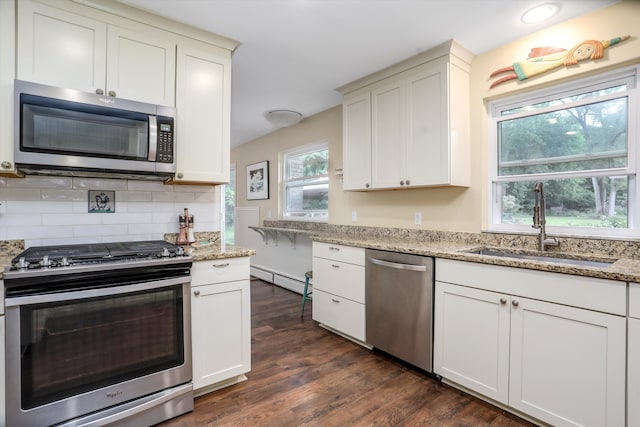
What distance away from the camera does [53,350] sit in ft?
4.88

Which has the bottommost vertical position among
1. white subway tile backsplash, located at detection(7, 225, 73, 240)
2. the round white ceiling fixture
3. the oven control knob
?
the oven control knob

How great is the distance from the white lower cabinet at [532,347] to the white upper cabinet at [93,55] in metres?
2.27

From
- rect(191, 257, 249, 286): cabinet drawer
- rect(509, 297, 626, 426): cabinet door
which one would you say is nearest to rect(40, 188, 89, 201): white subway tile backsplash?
rect(191, 257, 249, 286): cabinet drawer

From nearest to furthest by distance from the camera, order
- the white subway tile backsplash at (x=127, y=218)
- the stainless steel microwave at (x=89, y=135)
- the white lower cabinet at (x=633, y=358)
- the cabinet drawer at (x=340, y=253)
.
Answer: the white lower cabinet at (x=633, y=358), the stainless steel microwave at (x=89, y=135), the white subway tile backsplash at (x=127, y=218), the cabinet drawer at (x=340, y=253)

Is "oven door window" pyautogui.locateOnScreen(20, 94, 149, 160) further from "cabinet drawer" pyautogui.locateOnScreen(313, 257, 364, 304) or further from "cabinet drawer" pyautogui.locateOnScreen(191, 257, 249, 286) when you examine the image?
"cabinet drawer" pyautogui.locateOnScreen(313, 257, 364, 304)

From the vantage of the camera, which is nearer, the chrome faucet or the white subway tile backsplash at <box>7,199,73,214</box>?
the white subway tile backsplash at <box>7,199,73,214</box>

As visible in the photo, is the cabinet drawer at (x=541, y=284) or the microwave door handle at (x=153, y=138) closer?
the cabinet drawer at (x=541, y=284)

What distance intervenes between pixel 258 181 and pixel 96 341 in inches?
151

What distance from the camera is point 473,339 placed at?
75.5 inches

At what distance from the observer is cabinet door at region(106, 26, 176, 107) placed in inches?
76.2

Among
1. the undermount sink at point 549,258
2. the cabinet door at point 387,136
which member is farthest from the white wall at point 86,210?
the undermount sink at point 549,258

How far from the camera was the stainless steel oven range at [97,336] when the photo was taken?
1.42 m

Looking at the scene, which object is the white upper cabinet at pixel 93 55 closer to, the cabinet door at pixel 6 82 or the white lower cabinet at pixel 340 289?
the cabinet door at pixel 6 82

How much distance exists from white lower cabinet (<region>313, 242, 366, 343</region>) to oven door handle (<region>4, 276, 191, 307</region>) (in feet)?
4.36
